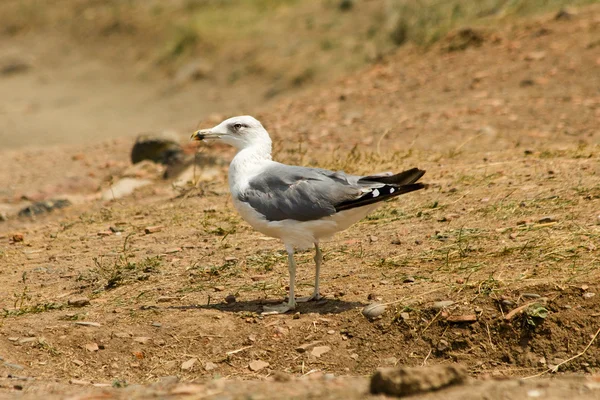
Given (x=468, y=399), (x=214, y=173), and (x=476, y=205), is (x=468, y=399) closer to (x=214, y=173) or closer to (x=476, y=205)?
(x=476, y=205)

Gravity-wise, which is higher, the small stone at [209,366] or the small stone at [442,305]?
the small stone at [442,305]

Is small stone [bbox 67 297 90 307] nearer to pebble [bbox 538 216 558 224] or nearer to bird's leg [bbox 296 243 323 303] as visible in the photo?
bird's leg [bbox 296 243 323 303]

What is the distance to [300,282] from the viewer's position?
19.7 ft

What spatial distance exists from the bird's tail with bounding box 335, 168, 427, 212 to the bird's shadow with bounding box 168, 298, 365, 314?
2.00 feet

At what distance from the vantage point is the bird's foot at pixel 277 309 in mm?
5426

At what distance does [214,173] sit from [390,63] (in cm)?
466

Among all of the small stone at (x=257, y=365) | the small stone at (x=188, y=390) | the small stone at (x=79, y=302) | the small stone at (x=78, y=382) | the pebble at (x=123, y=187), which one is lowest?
the small stone at (x=257, y=365)

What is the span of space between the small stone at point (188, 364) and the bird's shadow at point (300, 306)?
51 centimetres

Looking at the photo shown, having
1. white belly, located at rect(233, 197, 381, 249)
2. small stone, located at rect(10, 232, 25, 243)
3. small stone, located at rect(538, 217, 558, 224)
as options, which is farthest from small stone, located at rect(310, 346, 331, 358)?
small stone, located at rect(10, 232, 25, 243)

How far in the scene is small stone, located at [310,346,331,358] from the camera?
16.8 ft

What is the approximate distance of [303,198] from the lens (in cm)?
534

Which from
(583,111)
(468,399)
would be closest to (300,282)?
(468,399)

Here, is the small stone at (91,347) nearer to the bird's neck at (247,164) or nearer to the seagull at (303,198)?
the seagull at (303,198)

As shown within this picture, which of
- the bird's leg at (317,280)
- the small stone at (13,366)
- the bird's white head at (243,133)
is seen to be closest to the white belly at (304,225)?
the bird's leg at (317,280)
